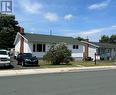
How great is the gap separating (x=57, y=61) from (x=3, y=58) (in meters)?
9.98

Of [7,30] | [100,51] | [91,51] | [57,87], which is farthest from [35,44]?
[57,87]

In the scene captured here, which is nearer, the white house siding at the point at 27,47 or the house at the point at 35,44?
the white house siding at the point at 27,47

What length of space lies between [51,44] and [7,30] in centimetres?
2027

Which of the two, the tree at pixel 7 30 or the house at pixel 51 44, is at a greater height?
the tree at pixel 7 30

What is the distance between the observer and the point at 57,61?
3934 cm

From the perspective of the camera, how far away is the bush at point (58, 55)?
3888cm

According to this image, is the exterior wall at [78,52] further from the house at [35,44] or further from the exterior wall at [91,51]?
the exterior wall at [91,51]

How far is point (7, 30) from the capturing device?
67688mm

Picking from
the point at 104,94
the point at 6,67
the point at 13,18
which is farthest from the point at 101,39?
the point at 104,94

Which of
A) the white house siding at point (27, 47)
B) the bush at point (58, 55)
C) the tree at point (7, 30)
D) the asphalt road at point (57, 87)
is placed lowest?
the asphalt road at point (57, 87)

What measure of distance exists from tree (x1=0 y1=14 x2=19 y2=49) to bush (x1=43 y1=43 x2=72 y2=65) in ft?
91.0

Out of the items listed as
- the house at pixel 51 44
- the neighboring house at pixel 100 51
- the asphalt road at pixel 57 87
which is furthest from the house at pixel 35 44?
the asphalt road at pixel 57 87

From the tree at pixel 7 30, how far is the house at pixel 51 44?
8.46 m

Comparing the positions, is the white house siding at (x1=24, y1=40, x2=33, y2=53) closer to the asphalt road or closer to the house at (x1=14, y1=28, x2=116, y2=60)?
the house at (x1=14, y1=28, x2=116, y2=60)
